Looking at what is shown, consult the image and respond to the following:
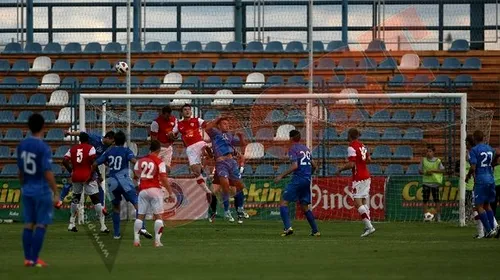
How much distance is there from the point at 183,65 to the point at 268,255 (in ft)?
64.6

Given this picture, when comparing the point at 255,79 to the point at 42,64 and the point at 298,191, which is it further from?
the point at 298,191

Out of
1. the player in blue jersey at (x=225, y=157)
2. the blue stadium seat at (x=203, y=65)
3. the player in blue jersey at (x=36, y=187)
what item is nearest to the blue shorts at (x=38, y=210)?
the player in blue jersey at (x=36, y=187)

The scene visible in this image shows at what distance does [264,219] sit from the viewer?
3338cm

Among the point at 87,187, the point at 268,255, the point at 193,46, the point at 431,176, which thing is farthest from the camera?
Result: the point at 193,46

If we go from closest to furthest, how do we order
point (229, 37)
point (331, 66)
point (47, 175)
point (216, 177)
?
1. point (47, 175)
2. point (216, 177)
3. point (331, 66)
4. point (229, 37)

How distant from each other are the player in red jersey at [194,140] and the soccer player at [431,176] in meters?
6.24

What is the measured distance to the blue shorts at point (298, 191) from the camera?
82.2ft

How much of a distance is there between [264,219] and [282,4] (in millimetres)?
8404

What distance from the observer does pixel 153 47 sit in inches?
1559

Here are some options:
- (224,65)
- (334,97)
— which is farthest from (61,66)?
(334,97)

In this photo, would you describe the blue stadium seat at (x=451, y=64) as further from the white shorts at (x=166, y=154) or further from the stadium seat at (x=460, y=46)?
the white shorts at (x=166, y=154)

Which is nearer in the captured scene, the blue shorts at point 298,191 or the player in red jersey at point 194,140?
the blue shorts at point 298,191

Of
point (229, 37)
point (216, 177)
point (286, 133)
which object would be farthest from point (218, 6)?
point (216, 177)

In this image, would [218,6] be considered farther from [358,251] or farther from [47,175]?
[47,175]
